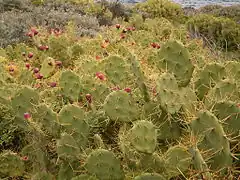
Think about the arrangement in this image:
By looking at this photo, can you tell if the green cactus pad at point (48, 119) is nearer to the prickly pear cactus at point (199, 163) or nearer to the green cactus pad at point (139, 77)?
the green cactus pad at point (139, 77)

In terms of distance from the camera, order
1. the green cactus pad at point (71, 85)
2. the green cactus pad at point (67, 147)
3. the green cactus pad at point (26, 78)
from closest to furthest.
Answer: the green cactus pad at point (67, 147), the green cactus pad at point (71, 85), the green cactus pad at point (26, 78)

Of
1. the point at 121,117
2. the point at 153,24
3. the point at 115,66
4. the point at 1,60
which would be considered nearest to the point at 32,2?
the point at 153,24

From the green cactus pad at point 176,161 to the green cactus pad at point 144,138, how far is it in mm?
206

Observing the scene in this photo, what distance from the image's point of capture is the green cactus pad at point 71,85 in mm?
5195

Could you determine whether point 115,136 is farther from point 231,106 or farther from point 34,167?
point 231,106

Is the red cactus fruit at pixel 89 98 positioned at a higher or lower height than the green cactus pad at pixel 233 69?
lower

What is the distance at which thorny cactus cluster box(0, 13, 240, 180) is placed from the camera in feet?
11.8

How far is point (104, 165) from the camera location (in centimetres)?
386

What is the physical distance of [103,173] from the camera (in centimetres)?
388

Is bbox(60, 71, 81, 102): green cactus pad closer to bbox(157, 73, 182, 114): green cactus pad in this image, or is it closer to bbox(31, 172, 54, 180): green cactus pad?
bbox(31, 172, 54, 180): green cactus pad

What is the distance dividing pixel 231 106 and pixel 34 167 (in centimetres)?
175

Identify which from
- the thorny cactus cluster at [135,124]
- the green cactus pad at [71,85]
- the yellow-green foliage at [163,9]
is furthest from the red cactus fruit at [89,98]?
the yellow-green foliage at [163,9]

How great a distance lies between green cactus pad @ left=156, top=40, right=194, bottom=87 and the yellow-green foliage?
1751cm

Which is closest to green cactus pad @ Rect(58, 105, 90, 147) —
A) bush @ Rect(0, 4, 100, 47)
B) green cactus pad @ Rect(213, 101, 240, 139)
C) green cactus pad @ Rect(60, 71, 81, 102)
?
green cactus pad @ Rect(60, 71, 81, 102)
